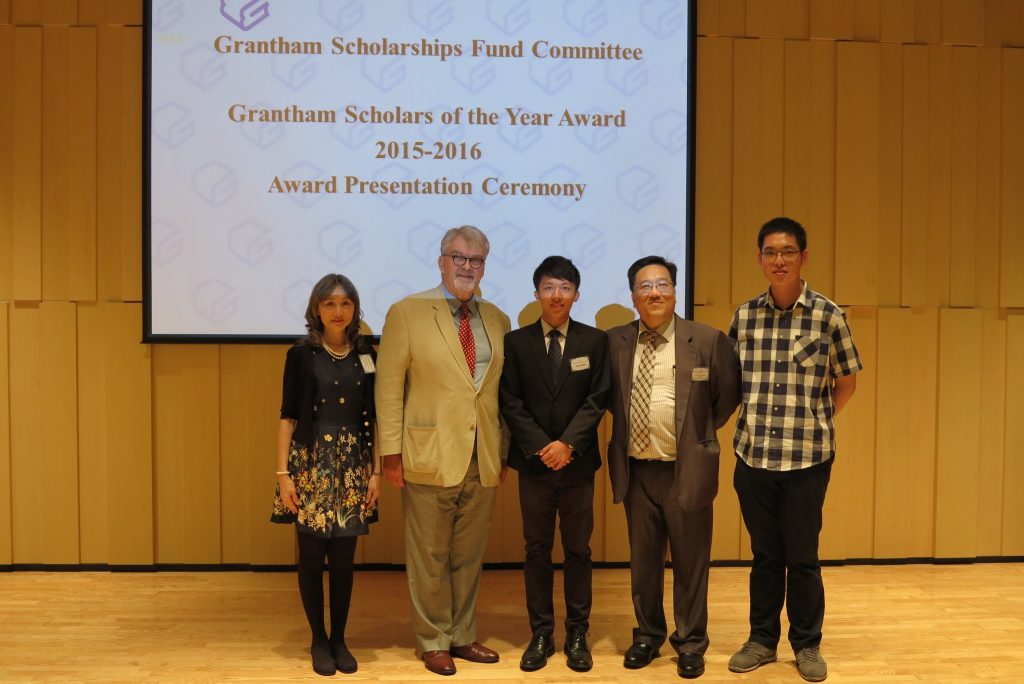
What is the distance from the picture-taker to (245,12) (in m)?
3.95

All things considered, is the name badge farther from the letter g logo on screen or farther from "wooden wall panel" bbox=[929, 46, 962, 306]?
"wooden wall panel" bbox=[929, 46, 962, 306]

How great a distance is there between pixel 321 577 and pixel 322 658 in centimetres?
30

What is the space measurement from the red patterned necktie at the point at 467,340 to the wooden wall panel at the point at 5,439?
254cm

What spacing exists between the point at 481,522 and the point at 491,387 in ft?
1.71

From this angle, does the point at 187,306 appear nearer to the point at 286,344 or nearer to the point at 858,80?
the point at 286,344

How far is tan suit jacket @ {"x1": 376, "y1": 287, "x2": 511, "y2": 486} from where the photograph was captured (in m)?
2.96

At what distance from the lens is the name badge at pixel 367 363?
9.78ft

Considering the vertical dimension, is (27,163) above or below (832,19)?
below

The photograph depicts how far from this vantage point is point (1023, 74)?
14.2 feet

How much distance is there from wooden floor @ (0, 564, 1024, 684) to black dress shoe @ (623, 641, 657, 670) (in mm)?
31

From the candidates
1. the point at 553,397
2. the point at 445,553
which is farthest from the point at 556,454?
the point at 445,553

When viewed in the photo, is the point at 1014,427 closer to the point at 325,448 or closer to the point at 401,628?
the point at 401,628

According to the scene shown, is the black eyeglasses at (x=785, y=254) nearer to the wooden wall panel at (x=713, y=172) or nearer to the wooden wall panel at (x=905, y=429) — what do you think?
the wooden wall panel at (x=713, y=172)

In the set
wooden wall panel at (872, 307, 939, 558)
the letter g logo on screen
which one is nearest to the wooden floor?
wooden wall panel at (872, 307, 939, 558)
